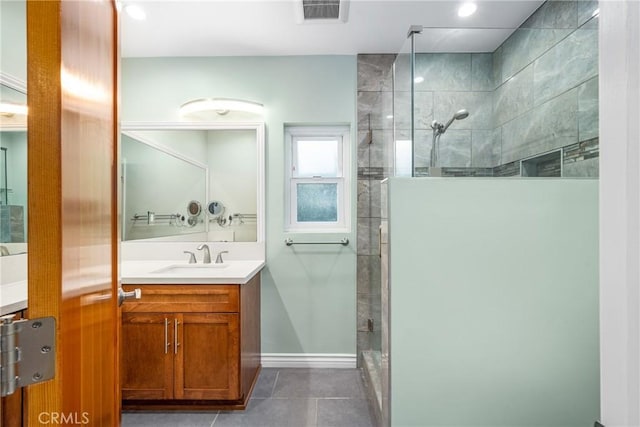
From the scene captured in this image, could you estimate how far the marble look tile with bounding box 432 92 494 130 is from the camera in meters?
1.93

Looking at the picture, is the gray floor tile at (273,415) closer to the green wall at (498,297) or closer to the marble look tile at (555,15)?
the green wall at (498,297)

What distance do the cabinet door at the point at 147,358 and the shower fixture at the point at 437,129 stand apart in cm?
181

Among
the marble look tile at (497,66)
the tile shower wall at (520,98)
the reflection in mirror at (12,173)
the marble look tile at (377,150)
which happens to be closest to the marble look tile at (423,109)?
the tile shower wall at (520,98)

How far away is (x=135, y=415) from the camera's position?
2.00m

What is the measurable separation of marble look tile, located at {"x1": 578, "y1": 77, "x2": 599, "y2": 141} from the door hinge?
2.04m

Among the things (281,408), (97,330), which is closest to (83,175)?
(97,330)

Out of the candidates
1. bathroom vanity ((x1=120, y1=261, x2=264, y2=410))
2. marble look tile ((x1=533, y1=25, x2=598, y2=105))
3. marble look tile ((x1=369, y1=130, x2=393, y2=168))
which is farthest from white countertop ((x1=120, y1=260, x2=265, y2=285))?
marble look tile ((x1=533, y1=25, x2=598, y2=105))

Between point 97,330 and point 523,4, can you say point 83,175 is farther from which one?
point 523,4

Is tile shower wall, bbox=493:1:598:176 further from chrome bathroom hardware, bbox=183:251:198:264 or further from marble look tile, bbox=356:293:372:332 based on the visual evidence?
chrome bathroom hardware, bbox=183:251:198:264

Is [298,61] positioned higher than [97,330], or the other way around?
[298,61]

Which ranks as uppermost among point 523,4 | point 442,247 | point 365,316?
point 523,4

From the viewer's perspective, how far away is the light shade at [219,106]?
8.44 feet

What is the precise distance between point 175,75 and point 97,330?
2.51 m

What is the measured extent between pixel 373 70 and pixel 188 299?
2193 millimetres
